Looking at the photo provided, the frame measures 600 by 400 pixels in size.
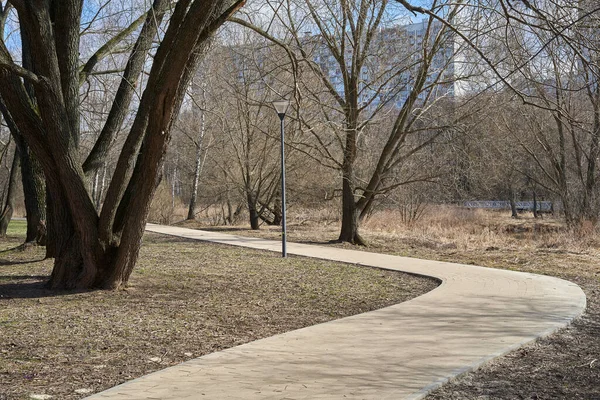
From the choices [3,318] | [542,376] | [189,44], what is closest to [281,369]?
[542,376]

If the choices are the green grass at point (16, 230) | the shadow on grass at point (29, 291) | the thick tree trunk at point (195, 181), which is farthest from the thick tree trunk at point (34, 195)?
the thick tree trunk at point (195, 181)

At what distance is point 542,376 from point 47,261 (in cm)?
969

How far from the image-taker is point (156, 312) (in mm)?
7914

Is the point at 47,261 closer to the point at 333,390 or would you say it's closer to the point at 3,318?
the point at 3,318

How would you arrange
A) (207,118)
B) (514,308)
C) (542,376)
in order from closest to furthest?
(542,376) → (514,308) → (207,118)

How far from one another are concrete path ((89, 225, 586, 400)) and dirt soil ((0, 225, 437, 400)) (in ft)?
1.28

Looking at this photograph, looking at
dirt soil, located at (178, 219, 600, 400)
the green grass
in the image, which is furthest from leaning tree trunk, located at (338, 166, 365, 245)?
the green grass

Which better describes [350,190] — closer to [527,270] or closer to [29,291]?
[527,270]

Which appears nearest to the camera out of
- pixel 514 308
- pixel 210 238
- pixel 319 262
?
pixel 514 308

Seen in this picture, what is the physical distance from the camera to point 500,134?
77.4 feet

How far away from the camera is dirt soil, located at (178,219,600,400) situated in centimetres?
511

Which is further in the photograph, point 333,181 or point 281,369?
point 333,181

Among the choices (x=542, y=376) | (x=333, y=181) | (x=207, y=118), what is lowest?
(x=542, y=376)

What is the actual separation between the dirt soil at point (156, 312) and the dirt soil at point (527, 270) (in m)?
2.42
